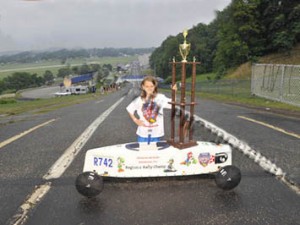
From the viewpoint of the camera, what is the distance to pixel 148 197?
4387 millimetres

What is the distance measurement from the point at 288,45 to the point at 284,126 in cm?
4591

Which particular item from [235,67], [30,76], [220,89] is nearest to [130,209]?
[220,89]

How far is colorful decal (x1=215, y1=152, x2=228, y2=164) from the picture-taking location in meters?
5.01

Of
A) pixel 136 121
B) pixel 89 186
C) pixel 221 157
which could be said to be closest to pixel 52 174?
pixel 89 186

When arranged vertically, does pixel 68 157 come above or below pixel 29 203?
below

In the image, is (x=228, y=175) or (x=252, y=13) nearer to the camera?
(x=228, y=175)

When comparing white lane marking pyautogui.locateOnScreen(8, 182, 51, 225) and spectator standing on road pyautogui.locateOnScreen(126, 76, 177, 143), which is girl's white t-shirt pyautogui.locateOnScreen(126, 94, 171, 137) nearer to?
spectator standing on road pyautogui.locateOnScreen(126, 76, 177, 143)

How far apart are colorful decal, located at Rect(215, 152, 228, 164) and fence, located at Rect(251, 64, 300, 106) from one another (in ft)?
37.1

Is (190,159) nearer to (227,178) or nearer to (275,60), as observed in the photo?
(227,178)

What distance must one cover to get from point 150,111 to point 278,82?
14.3m

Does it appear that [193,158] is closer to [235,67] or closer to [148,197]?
[148,197]

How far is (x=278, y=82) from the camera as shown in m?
17.4

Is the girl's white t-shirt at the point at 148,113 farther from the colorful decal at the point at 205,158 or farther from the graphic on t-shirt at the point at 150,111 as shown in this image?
the colorful decal at the point at 205,158

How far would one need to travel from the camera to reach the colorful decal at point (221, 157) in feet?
16.4
